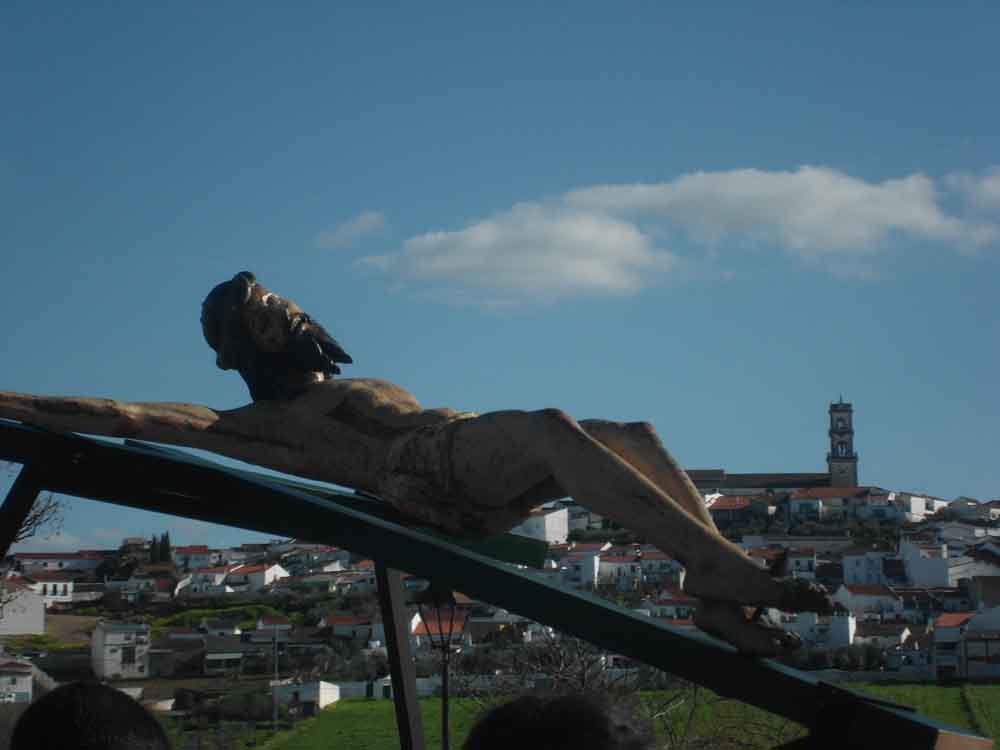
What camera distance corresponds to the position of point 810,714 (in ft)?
13.6

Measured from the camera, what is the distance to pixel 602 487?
15.1 ft

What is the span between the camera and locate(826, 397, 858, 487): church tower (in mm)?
153000

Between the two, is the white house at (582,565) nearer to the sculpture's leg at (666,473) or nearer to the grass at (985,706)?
the grass at (985,706)

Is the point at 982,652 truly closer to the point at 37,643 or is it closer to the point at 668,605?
the point at 668,605

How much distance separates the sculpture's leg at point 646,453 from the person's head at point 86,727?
240 centimetres

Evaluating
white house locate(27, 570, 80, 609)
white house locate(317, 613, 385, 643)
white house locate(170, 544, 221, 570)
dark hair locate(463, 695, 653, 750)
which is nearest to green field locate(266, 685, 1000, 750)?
dark hair locate(463, 695, 653, 750)

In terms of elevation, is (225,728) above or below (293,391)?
below

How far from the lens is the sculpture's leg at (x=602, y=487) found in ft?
14.1

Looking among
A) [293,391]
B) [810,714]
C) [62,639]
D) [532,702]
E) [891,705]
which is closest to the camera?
[532,702]

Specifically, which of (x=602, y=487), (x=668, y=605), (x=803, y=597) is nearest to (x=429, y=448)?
(x=602, y=487)

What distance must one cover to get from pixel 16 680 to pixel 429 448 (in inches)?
977

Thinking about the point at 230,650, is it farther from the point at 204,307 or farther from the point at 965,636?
the point at 204,307

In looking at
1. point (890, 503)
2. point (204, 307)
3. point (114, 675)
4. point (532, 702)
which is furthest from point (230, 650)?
point (890, 503)

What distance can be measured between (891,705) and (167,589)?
259 feet
